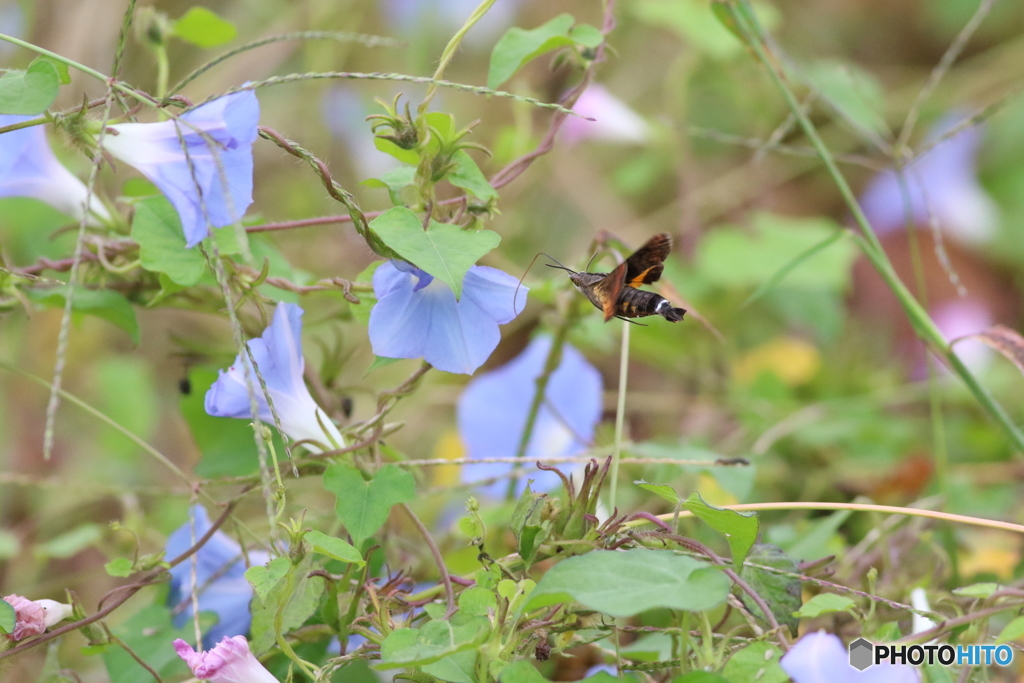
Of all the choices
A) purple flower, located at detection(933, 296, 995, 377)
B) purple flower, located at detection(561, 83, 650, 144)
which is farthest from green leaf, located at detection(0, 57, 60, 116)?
purple flower, located at detection(933, 296, 995, 377)

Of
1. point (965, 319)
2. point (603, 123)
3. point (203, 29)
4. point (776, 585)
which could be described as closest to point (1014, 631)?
point (776, 585)

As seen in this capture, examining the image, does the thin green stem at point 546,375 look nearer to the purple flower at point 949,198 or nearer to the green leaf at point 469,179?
the green leaf at point 469,179

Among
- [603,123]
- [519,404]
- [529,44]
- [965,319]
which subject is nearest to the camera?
[529,44]

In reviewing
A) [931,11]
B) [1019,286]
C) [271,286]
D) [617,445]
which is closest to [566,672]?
[617,445]

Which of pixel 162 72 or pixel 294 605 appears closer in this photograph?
pixel 294 605

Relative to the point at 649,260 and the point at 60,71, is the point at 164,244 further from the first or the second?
the point at 649,260

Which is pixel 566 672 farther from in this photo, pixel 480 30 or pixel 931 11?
pixel 931 11

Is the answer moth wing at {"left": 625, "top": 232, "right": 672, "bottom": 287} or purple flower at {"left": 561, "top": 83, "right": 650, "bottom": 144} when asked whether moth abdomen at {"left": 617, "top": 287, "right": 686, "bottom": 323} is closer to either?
moth wing at {"left": 625, "top": 232, "right": 672, "bottom": 287}

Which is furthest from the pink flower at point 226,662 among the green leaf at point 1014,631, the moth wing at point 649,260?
the green leaf at point 1014,631
